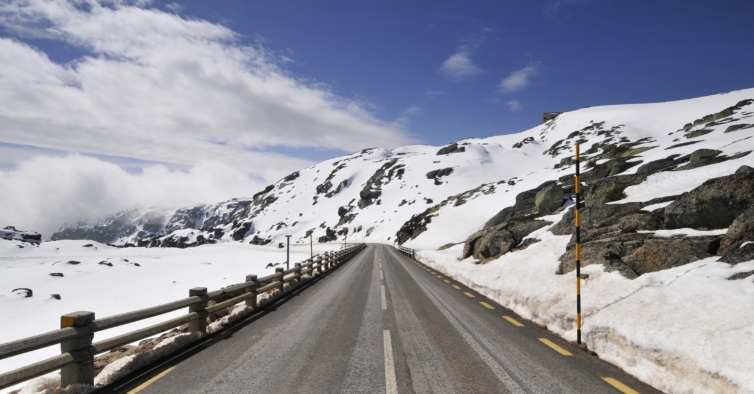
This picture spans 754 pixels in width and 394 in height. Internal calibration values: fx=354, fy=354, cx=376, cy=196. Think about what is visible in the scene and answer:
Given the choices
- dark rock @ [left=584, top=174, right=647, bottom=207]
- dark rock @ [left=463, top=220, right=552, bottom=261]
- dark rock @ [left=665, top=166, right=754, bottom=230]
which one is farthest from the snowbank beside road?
dark rock @ [left=584, top=174, right=647, bottom=207]

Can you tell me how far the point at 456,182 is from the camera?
133 meters

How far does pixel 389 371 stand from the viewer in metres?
5.17

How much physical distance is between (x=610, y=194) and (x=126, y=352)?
23.0 m

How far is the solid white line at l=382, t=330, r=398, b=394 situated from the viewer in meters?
4.54

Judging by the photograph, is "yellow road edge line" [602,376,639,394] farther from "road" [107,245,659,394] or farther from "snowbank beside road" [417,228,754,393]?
"snowbank beside road" [417,228,754,393]

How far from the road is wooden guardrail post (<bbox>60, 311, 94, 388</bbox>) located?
404 millimetres

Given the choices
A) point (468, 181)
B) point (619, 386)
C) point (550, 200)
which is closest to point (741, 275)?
point (619, 386)

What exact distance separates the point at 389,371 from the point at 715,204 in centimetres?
1106

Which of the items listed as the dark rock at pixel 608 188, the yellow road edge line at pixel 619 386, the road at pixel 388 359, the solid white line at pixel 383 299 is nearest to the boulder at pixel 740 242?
the road at pixel 388 359

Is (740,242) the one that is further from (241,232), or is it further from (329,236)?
(241,232)

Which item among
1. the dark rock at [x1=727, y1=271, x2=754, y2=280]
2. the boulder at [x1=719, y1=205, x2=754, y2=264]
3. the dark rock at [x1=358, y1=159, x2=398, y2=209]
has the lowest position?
the dark rock at [x1=727, y1=271, x2=754, y2=280]

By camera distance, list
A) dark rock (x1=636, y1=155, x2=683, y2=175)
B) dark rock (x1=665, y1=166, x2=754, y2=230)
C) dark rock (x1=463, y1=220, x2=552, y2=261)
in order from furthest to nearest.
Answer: dark rock (x1=636, y1=155, x2=683, y2=175) < dark rock (x1=463, y1=220, x2=552, y2=261) < dark rock (x1=665, y1=166, x2=754, y2=230)

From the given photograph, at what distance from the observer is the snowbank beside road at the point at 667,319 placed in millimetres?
4398

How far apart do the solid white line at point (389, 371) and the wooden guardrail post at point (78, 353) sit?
4.02 metres
